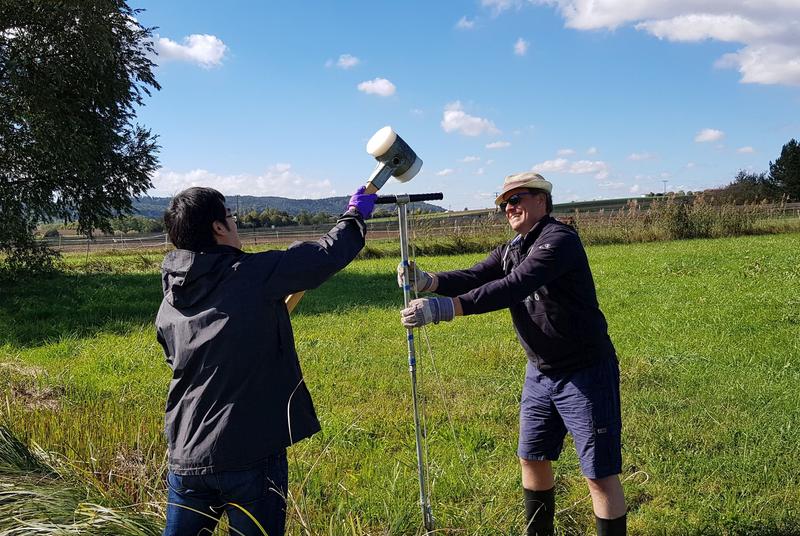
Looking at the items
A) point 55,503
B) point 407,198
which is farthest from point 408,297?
point 55,503

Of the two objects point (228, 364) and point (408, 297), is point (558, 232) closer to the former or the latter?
point (408, 297)

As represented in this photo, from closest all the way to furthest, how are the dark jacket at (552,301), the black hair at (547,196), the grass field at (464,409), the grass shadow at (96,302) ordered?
the dark jacket at (552,301) < the black hair at (547,196) < the grass field at (464,409) < the grass shadow at (96,302)

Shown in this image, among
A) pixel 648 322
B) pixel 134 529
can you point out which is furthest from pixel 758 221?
pixel 134 529

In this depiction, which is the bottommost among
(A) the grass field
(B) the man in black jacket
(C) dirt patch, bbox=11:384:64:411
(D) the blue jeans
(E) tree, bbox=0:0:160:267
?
(A) the grass field

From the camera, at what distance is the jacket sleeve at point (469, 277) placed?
357 cm

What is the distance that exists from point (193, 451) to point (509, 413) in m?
3.90

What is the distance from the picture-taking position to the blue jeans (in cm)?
230

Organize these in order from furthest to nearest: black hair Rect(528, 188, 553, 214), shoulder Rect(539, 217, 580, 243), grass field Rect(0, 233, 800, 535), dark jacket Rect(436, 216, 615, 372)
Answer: grass field Rect(0, 233, 800, 535) < black hair Rect(528, 188, 553, 214) < shoulder Rect(539, 217, 580, 243) < dark jacket Rect(436, 216, 615, 372)

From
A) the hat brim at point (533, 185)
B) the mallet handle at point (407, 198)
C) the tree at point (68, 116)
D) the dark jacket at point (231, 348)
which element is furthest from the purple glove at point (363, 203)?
the tree at point (68, 116)

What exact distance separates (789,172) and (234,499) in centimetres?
6821

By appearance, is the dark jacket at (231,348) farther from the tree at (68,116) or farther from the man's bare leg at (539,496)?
the tree at (68,116)

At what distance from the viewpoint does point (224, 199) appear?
2.45 m

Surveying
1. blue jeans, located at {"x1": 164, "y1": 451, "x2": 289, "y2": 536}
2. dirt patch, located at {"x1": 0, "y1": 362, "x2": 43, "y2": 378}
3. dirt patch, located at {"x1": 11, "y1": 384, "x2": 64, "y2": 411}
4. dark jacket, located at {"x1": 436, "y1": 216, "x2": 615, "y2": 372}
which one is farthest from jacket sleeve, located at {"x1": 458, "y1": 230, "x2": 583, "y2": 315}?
dirt patch, located at {"x1": 0, "y1": 362, "x2": 43, "y2": 378}

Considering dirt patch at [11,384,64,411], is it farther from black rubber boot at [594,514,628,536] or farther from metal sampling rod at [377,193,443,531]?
black rubber boot at [594,514,628,536]
